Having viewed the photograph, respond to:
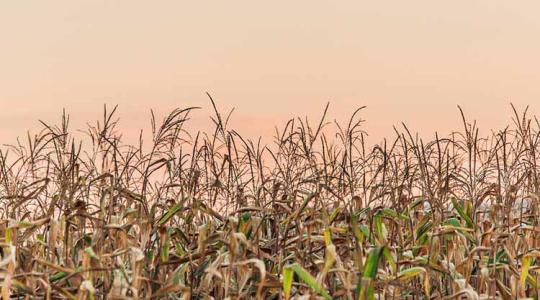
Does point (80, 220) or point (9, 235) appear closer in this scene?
point (9, 235)

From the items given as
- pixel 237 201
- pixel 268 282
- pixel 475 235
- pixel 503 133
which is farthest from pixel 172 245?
pixel 503 133

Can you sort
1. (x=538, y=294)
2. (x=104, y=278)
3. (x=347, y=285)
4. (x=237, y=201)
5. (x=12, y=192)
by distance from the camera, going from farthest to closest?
(x=12, y=192) < (x=237, y=201) < (x=538, y=294) < (x=104, y=278) < (x=347, y=285)

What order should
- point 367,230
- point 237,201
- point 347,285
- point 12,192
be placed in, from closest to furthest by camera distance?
point 347,285 → point 367,230 → point 237,201 → point 12,192

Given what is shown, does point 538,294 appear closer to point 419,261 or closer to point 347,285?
point 419,261

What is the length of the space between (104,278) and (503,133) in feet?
10.8

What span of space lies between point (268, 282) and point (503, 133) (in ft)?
8.56

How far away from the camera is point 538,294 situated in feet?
18.5

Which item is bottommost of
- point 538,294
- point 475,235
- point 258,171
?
point 538,294

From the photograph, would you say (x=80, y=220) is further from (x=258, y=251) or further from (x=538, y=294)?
(x=538, y=294)

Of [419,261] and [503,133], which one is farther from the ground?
[503,133]

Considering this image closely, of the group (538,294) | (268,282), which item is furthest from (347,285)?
(538,294)

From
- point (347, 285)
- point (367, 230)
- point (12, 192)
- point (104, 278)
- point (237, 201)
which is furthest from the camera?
point (12, 192)

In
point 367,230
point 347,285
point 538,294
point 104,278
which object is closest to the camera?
point 347,285

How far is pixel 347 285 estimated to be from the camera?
4.40 m
